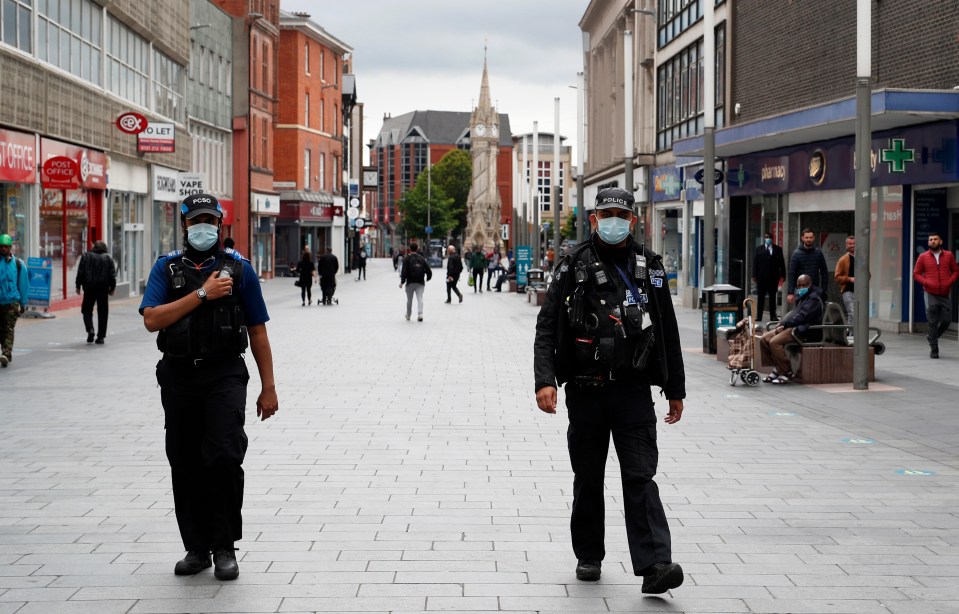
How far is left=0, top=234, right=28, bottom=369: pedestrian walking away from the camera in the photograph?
17.0 m

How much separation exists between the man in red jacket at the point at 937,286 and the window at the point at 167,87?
2947 cm

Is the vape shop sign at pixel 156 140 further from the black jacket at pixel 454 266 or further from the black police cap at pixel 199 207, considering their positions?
the black police cap at pixel 199 207

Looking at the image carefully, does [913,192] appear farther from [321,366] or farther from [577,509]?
[577,509]

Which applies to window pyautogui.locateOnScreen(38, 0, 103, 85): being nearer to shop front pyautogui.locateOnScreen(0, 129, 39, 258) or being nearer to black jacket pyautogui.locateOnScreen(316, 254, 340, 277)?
shop front pyautogui.locateOnScreen(0, 129, 39, 258)

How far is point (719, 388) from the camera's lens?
48.8ft

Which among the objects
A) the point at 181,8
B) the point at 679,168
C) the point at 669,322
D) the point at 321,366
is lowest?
the point at 321,366

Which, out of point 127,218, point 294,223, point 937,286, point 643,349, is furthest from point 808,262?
point 294,223

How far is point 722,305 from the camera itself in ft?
61.2

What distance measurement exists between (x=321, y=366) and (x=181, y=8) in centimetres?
3083

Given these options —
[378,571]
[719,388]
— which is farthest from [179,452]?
[719,388]

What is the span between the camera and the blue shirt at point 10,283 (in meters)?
17.0

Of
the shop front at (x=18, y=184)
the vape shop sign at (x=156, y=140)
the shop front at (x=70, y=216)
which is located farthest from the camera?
the vape shop sign at (x=156, y=140)

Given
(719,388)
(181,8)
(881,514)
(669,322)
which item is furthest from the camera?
(181,8)

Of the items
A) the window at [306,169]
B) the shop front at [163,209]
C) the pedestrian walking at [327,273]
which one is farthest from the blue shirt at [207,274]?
the window at [306,169]
